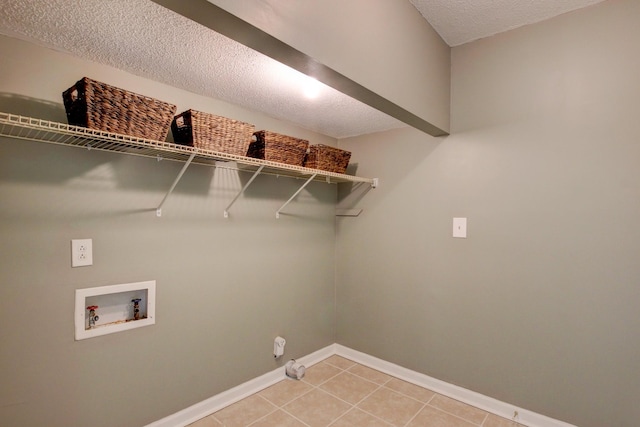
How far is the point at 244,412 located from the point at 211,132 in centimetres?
172

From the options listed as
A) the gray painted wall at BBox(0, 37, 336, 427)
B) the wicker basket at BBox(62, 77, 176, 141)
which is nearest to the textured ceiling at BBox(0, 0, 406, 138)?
the gray painted wall at BBox(0, 37, 336, 427)

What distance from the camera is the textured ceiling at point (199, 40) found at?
1.21 metres

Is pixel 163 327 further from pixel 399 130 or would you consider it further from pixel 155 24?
pixel 399 130

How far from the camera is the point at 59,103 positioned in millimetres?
1446

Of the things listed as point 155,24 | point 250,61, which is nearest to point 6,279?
point 155,24

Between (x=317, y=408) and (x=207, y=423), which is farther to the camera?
(x=317, y=408)

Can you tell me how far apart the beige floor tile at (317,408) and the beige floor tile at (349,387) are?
0.21ft

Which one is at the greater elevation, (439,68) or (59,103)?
(439,68)

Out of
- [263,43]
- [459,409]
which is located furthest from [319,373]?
[263,43]

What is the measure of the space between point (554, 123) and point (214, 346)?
245cm

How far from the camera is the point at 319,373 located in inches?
96.8

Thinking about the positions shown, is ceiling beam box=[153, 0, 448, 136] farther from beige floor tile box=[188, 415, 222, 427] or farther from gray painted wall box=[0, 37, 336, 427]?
beige floor tile box=[188, 415, 222, 427]

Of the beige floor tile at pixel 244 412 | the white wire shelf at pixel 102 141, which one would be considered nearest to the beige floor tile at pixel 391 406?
the beige floor tile at pixel 244 412

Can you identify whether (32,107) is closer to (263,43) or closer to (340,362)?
(263,43)
